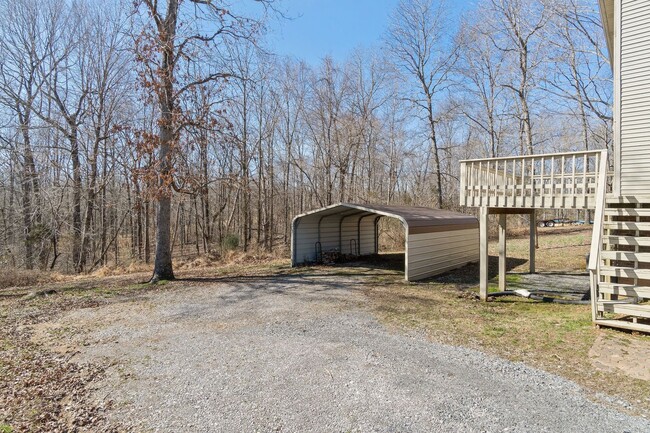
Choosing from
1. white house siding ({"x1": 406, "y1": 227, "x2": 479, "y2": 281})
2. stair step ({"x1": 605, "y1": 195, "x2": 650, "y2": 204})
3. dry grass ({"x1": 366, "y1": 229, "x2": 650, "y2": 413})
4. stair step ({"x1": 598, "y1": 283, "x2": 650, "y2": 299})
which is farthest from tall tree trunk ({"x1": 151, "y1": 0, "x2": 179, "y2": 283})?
stair step ({"x1": 605, "y1": 195, "x2": 650, "y2": 204})

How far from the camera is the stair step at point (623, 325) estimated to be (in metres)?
4.81

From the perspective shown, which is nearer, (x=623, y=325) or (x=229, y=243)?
(x=623, y=325)

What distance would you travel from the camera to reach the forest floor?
10.2 ft

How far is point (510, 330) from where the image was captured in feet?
17.6

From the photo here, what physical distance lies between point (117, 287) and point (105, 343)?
4.61 m

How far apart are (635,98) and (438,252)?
5864mm

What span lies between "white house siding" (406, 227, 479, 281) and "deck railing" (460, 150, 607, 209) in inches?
88.3

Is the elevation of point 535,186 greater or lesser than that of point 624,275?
greater

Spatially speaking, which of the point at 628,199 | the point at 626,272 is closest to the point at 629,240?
the point at 626,272

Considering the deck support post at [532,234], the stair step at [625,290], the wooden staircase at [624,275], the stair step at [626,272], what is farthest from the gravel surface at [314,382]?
the deck support post at [532,234]

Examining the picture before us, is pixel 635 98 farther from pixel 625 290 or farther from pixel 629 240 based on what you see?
pixel 625 290

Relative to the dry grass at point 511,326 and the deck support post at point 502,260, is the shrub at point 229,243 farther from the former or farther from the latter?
the deck support post at point 502,260

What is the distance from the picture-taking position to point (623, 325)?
493 centimetres

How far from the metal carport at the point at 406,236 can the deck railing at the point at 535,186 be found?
218 centimetres
